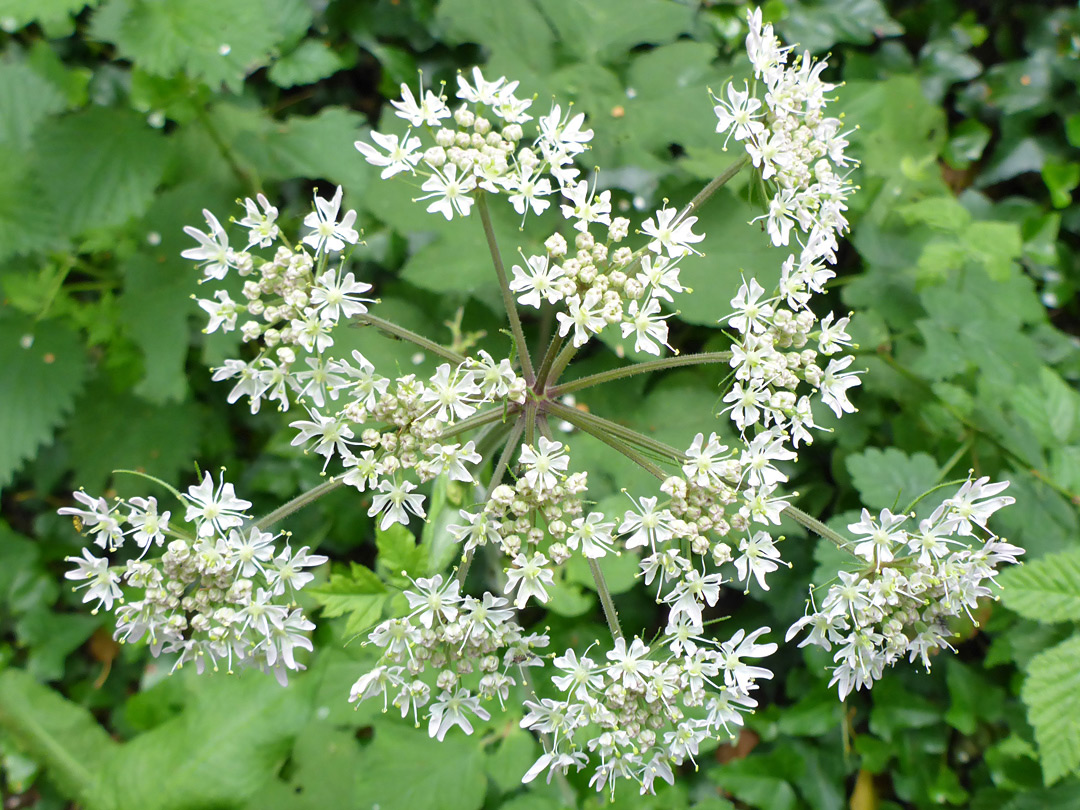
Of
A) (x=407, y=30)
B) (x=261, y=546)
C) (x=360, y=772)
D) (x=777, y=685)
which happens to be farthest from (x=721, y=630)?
(x=407, y=30)

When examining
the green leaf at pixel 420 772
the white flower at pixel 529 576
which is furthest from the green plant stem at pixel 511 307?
the green leaf at pixel 420 772

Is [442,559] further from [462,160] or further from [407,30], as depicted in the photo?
[407,30]

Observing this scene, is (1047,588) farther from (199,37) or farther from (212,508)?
(199,37)

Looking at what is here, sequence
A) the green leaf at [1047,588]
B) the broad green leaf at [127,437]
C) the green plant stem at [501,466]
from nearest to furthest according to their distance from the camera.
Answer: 1. the green plant stem at [501,466]
2. the green leaf at [1047,588]
3. the broad green leaf at [127,437]

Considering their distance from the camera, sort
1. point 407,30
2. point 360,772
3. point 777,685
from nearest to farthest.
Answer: point 360,772 < point 777,685 < point 407,30

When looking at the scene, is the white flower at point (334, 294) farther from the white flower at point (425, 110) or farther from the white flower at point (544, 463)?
the white flower at point (544, 463)
